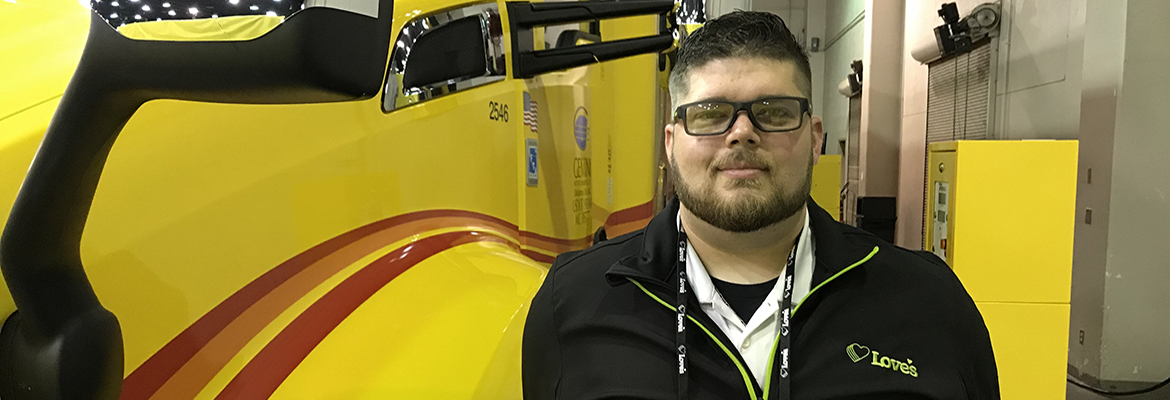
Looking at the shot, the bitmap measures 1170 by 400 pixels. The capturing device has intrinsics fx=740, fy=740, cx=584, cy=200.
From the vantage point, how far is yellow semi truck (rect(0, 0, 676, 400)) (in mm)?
837

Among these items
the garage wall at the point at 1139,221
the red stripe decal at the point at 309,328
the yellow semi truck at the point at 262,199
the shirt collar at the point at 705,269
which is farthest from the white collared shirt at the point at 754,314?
the garage wall at the point at 1139,221

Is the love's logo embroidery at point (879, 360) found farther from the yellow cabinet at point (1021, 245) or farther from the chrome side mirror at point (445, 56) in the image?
the yellow cabinet at point (1021, 245)

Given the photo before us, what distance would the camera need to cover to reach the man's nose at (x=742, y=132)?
4.38 feet

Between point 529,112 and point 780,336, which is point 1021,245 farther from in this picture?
point 780,336

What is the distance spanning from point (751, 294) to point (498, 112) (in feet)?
3.80

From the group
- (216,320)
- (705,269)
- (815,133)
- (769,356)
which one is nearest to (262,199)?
(216,320)

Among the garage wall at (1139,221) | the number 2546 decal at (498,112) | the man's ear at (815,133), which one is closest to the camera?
the man's ear at (815,133)

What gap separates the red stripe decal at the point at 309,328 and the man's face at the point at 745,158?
0.70m

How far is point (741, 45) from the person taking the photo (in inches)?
55.8

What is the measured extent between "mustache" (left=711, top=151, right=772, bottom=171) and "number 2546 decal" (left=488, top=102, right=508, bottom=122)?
1.07 m

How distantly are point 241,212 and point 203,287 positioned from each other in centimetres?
15

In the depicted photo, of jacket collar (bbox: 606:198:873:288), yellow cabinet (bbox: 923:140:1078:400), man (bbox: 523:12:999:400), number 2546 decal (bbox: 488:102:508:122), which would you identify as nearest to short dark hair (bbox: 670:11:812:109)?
man (bbox: 523:12:999:400)

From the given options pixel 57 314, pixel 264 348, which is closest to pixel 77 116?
pixel 57 314

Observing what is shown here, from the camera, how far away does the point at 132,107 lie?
0.91 meters
